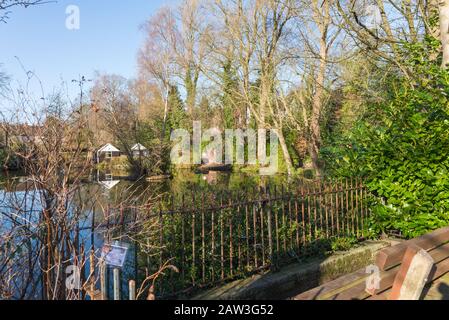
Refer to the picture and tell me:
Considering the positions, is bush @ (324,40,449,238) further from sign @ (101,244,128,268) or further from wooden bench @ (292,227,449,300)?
sign @ (101,244,128,268)

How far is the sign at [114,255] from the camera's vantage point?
2.46 meters

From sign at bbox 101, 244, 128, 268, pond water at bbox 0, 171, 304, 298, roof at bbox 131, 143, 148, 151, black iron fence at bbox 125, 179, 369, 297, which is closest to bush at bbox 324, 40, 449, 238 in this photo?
black iron fence at bbox 125, 179, 369, 297

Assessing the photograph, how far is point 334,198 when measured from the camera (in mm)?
5508

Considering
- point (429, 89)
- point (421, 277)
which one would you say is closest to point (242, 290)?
point (421, 277)

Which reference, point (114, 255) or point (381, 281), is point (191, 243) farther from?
point (381, 281)

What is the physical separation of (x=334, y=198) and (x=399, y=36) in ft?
14.1

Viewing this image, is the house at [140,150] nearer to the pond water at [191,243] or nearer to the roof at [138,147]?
the roof at [138,147]

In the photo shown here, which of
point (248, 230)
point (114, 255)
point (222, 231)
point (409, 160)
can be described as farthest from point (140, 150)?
point (114, 255)

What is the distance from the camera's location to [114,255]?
250 centimetres

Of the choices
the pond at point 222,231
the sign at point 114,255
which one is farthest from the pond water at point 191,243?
the sign at point 114,255

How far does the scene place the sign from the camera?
2.46m

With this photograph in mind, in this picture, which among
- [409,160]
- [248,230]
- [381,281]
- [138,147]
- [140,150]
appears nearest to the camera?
[381,281]

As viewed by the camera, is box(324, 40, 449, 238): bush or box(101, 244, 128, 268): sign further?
box(324, 40, 449, 238): bush
